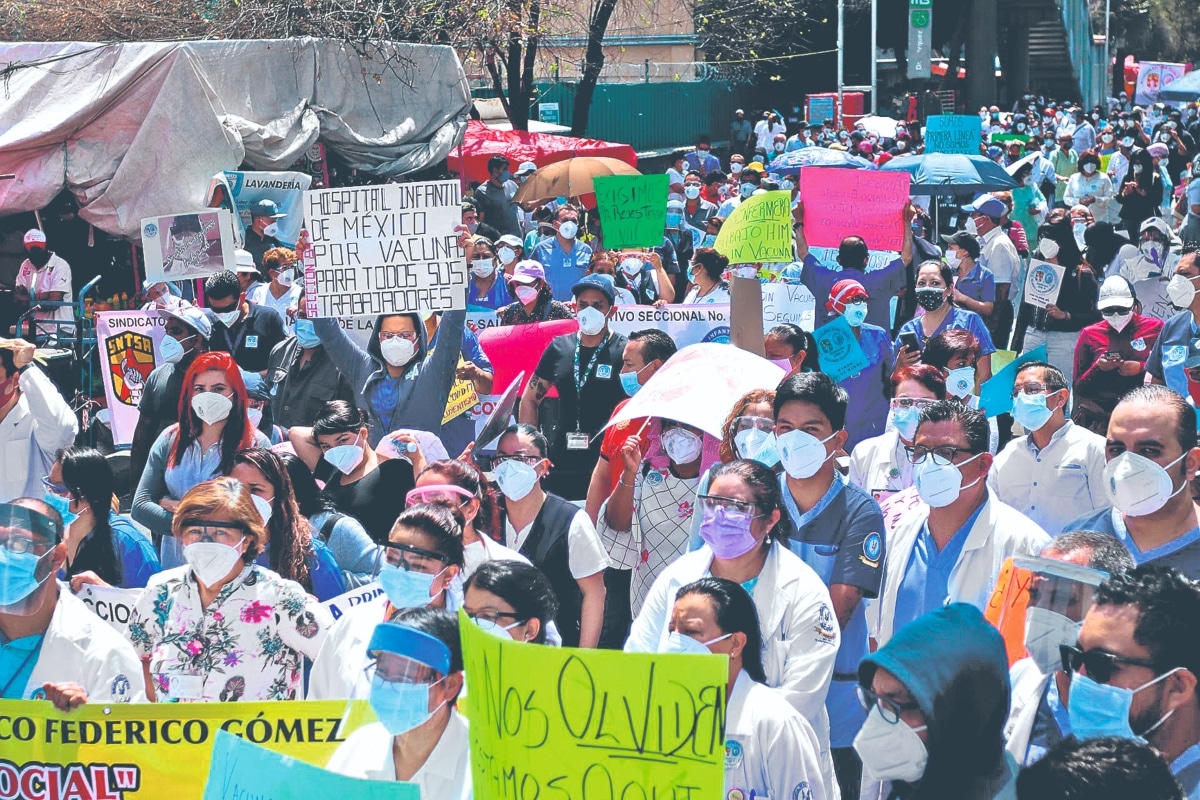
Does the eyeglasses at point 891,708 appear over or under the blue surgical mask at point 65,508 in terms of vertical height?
over

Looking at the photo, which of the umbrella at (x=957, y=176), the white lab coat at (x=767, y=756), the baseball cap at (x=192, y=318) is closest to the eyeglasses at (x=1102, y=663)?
the white lab coat at (x=767, y=756)

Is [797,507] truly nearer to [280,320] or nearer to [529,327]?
[529,327]

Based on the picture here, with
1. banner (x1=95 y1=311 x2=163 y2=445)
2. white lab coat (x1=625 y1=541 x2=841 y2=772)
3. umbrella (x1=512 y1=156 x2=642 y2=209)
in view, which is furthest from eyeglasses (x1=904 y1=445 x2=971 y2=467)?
umbrella (x1=512 y1=156 x2=642 y2=209)

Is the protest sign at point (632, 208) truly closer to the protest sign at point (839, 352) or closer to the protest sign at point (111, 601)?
the protest sign at point (839, 352)

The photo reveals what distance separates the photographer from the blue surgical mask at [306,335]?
842 centimetres

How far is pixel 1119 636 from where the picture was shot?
3490mm

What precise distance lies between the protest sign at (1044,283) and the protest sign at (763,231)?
2.07 meters

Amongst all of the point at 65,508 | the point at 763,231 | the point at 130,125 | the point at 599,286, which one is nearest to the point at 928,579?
the point at 65,508

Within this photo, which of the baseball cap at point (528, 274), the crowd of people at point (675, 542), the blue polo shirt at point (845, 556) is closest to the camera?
the crowd of people at point (675, 542)

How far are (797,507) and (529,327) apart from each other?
4049 millimetres

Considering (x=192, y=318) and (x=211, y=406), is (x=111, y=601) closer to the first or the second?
(x=211, y=406)

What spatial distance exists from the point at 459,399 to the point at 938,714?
4.78m

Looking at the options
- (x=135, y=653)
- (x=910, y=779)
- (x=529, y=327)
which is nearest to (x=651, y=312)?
(x=529, y=327)

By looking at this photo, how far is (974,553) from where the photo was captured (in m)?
5.07
